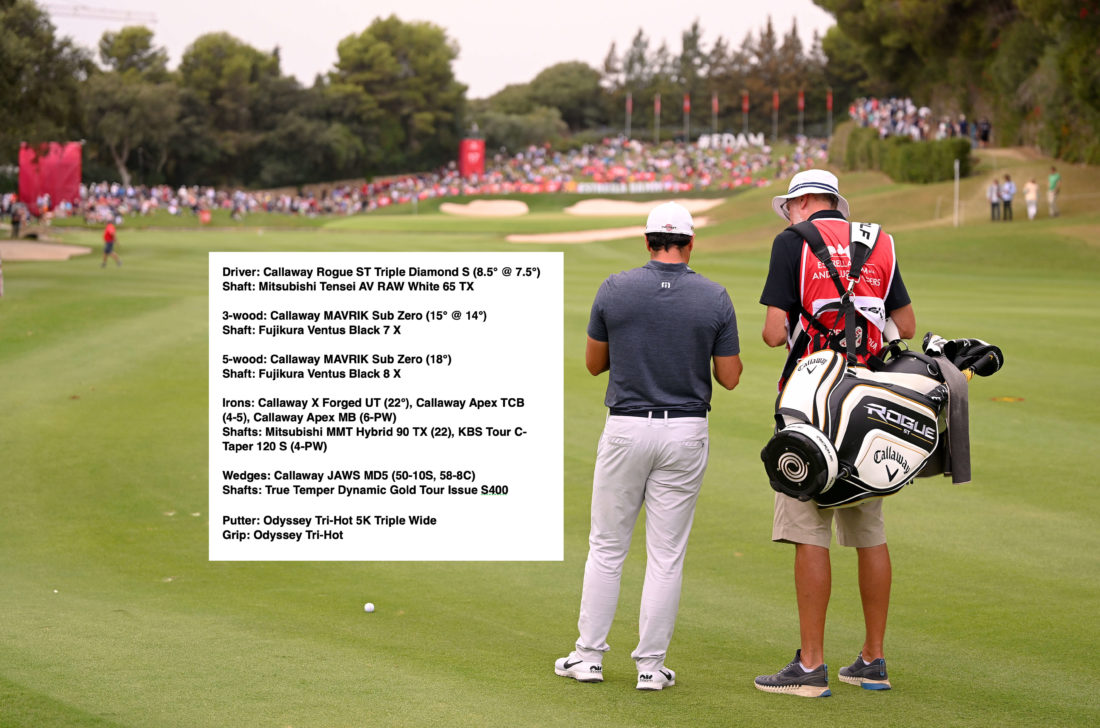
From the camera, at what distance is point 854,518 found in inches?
226

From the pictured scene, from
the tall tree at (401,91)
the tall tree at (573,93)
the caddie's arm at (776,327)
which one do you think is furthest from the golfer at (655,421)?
the tall tree at (573,93)

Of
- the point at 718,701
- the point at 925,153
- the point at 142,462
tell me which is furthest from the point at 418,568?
the point at 925,153

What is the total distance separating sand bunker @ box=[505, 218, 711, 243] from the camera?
56.8m

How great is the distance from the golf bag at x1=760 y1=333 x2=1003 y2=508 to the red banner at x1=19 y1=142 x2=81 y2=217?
6929 cm

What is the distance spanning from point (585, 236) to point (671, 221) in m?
54.6

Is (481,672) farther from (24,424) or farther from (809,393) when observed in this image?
(24,424)

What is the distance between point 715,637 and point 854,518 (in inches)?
47.9

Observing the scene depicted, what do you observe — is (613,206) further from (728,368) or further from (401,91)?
(728,368)

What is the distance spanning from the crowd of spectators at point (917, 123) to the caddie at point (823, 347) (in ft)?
174

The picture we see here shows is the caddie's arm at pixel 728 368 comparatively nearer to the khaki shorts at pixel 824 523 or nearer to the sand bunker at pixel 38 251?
the khaki shorts at pixel 824 523

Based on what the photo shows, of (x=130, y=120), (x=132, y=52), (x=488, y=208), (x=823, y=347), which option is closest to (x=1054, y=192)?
(x=823, y=347)

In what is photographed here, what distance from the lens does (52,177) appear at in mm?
72938

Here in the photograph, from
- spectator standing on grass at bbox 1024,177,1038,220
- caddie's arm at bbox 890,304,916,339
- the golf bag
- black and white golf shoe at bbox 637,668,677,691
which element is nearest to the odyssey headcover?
the golf bag

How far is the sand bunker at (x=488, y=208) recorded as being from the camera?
86750 millimetres
